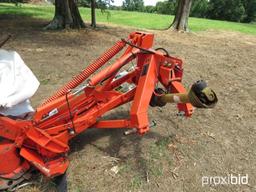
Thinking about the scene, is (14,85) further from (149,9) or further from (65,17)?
(149,9)

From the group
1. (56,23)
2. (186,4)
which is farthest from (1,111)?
(186,4)

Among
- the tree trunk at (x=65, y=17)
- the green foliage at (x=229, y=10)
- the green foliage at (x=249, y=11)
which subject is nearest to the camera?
the tree trunk at (x=65, y=17)

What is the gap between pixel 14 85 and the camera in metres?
3.12

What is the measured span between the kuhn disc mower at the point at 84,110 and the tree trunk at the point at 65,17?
8.23m

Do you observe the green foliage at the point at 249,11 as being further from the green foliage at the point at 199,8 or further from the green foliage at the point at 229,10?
the green foliage at the point at 199,8

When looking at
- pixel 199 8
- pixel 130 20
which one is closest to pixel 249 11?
pixel 199 8

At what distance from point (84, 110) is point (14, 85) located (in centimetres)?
77

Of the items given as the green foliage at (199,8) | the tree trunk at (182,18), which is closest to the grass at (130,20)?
the tree trunk at (182,18)

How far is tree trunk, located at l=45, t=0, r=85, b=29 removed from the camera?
11.3 meters

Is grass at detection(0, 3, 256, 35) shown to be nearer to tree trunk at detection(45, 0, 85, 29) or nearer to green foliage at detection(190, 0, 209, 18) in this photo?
tree trunk at detection(45, 0, 85, 29)

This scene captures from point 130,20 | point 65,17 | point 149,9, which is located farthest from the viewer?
point 149,9

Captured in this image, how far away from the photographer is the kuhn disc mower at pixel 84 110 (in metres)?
3.13

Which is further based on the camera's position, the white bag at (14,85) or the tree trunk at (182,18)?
the tree trunk at (182,18)

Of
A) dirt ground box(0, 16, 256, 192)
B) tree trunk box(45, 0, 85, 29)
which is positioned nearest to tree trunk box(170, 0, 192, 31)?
tree trunk box(45, 0, 85, 29)
